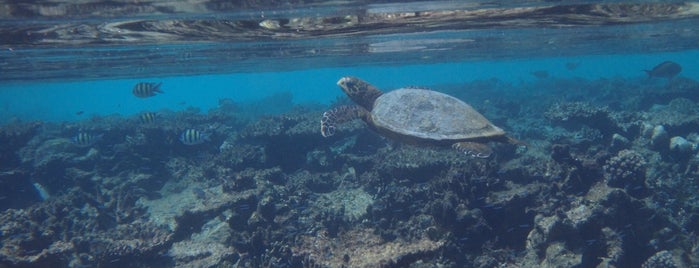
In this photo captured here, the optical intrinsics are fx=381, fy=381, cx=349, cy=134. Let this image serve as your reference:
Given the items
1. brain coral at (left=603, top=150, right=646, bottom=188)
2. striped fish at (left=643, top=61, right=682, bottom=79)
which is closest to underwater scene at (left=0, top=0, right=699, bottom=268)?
brain coral at (left=603, top=150, right=646, bottom=188)

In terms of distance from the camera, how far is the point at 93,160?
17375mm

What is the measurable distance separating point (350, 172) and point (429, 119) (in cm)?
424

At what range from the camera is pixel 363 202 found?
11.2 meters

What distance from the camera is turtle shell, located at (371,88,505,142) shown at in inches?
403

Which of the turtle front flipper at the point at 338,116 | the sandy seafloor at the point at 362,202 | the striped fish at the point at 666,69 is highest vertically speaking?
the striped fish at the point at 666,69

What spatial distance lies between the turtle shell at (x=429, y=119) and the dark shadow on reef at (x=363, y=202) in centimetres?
89

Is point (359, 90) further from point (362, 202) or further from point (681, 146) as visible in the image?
point (681, 146)

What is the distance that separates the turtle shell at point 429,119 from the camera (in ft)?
33.6

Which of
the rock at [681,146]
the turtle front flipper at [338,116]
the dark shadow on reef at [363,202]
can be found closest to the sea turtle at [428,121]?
the turtle front flipper at [338,116]

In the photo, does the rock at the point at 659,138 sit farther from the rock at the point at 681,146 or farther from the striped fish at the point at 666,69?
the striped fish at the point at 666,69

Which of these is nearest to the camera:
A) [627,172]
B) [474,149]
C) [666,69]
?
[627,172]

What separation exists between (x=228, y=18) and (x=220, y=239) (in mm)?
7172

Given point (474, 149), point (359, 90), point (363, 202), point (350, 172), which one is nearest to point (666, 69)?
point (359, 90)

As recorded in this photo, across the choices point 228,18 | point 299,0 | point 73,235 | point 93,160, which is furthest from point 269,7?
point 93,160
